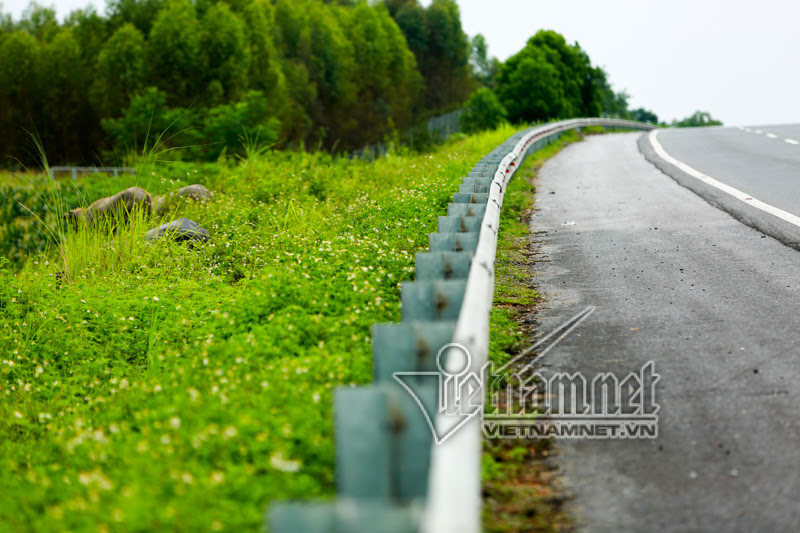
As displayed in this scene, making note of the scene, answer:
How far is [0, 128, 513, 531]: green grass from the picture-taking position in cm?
339

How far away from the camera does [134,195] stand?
44.9 feet

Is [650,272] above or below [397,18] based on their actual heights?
below

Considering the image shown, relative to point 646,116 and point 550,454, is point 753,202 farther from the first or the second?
point 646,116

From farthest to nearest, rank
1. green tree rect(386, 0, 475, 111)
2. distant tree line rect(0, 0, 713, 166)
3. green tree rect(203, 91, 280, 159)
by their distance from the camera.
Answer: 1. green tree rect(386, 0, 475, 111)
2. distant tree line rect(0, 0, 713, 166)
3. green tree rect(203, 91, 280, 159)

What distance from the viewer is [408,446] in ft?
8.85

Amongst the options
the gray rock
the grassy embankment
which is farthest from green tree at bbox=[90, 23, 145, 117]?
the grassy embankment

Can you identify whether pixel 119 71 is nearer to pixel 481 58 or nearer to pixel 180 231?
pixel 180 231

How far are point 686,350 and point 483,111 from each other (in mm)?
43058

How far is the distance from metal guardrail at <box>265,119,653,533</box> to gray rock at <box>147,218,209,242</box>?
7.93 metres

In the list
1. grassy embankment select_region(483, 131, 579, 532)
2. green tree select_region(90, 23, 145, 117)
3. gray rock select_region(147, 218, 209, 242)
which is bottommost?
grassy embankment select_region(483, 131, 579, 532)

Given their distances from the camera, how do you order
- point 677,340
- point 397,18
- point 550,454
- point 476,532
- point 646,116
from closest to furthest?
point 476,532 < point 550,454 < point 677,340 < point 397,18 < point 646,116

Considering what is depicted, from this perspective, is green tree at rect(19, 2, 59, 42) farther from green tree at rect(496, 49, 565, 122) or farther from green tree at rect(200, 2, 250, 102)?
green tree at rect(496, 49, 565, 122)

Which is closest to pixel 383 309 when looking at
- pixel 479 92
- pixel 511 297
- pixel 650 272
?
pixel 511 297

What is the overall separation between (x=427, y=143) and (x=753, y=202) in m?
16.2
